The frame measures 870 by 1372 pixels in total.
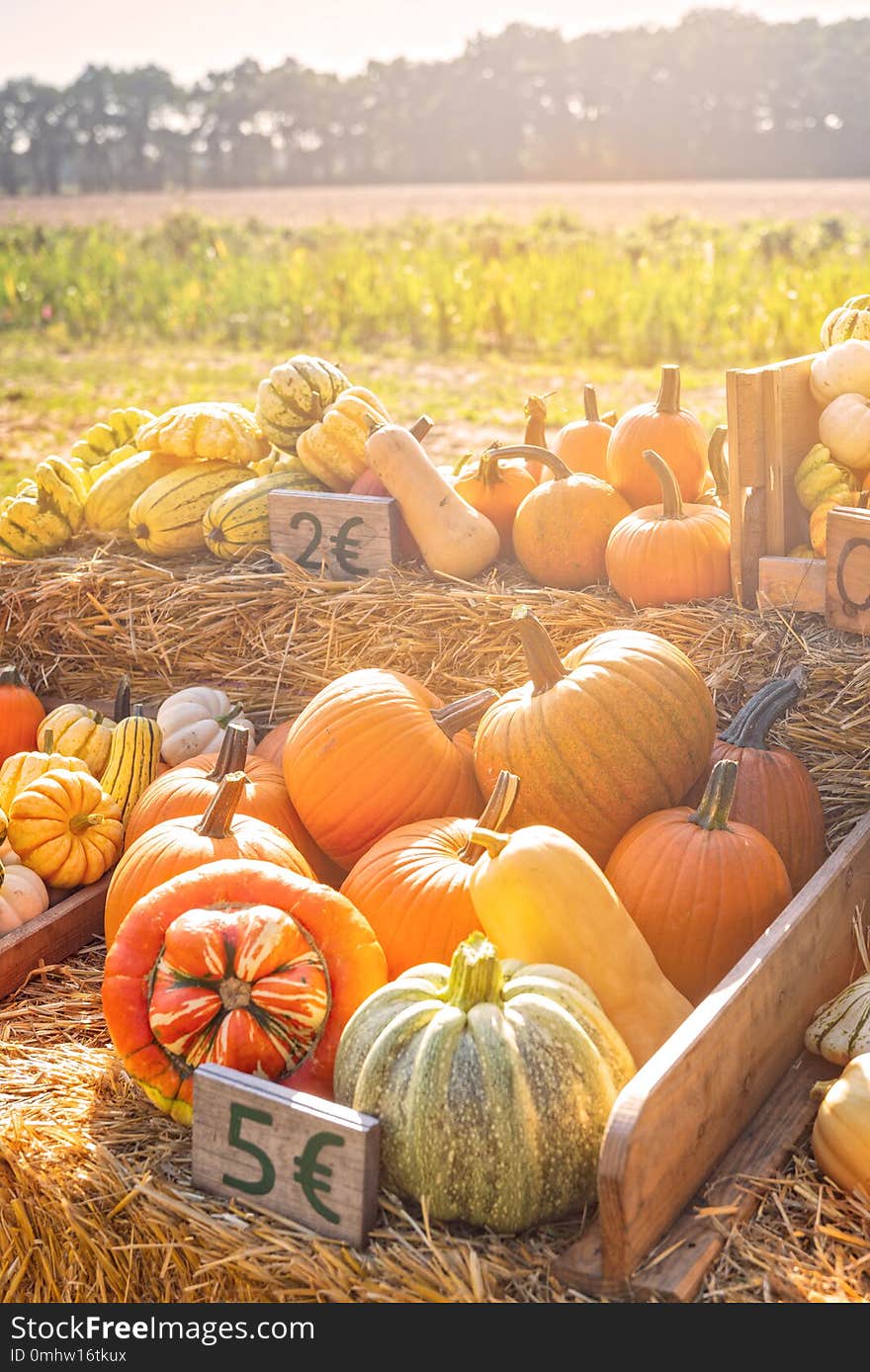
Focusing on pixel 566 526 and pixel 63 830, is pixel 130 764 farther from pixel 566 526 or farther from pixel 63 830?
pixel 566 526

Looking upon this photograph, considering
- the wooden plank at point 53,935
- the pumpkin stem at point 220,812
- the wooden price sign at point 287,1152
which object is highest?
the pumpkin stem at point 220,812

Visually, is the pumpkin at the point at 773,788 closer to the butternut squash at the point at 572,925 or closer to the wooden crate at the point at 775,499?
the wooden crate at the point at 775,499

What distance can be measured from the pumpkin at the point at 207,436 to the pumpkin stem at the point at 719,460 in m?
1.49

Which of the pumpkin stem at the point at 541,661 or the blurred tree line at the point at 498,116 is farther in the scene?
the blurred tree line at the point at 498,116

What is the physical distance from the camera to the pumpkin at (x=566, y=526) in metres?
3.44

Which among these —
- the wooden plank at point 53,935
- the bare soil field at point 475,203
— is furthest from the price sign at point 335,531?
the bare soil field at point 475,203

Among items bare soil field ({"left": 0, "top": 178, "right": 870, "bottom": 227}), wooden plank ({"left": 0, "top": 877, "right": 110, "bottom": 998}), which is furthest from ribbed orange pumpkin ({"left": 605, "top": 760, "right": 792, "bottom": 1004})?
bare soil field ({"left": 0, "top": 178, "right": 870, "bottom": 227})

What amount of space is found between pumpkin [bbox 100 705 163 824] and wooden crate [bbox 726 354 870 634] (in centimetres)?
157

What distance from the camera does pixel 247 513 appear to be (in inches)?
152

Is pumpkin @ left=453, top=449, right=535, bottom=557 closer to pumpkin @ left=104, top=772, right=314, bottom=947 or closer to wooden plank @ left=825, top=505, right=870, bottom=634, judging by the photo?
wooden plank @ left=825, top=505, right=870, bottom=634

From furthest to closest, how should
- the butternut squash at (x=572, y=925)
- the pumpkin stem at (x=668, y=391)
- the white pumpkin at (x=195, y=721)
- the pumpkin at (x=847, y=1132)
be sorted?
the pumpkin stem at (x=668, y=391), the white pumpkin at (x=195, y=721), the butternut squash at (x=572, y=925), the pumpkin at (x=847, y=1132)

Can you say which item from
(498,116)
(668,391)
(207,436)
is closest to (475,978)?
(668,391)

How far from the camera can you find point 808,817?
2.72 meters

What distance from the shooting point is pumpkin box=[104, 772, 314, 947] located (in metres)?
2.45
